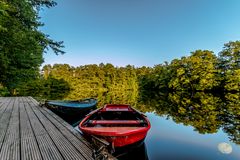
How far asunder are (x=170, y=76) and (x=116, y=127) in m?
38.1

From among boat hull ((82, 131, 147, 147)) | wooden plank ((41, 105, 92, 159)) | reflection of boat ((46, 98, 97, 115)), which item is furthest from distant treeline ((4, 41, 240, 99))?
boat hull ((82, 131, 147, 147))

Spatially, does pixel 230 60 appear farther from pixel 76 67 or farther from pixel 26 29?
pixel 76 67

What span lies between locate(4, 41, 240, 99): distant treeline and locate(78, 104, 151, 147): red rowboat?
13.9 m

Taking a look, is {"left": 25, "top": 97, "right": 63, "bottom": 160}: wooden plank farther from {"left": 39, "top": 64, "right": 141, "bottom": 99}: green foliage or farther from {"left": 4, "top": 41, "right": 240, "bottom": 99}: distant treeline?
{"left": 39, "top": 64, "right": 141, "bottom": 99}: green foliage

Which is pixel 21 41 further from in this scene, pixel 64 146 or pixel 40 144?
pixel 64 146

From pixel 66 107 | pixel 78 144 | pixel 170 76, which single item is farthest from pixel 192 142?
pixel 170 76

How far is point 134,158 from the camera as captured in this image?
505 centimetres

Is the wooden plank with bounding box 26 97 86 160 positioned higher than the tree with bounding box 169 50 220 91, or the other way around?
the tree with bounding box 169 50 220 91

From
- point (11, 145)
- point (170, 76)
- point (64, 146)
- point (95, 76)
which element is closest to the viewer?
point (11, 145)

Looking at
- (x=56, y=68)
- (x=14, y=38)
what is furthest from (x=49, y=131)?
(x=56, y=68)

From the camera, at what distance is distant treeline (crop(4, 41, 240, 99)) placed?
32.4 meters

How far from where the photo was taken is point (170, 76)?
134ft

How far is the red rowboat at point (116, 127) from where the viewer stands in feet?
13.4

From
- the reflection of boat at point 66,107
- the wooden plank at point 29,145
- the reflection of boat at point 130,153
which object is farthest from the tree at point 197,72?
the wooden plank at point 29,145
